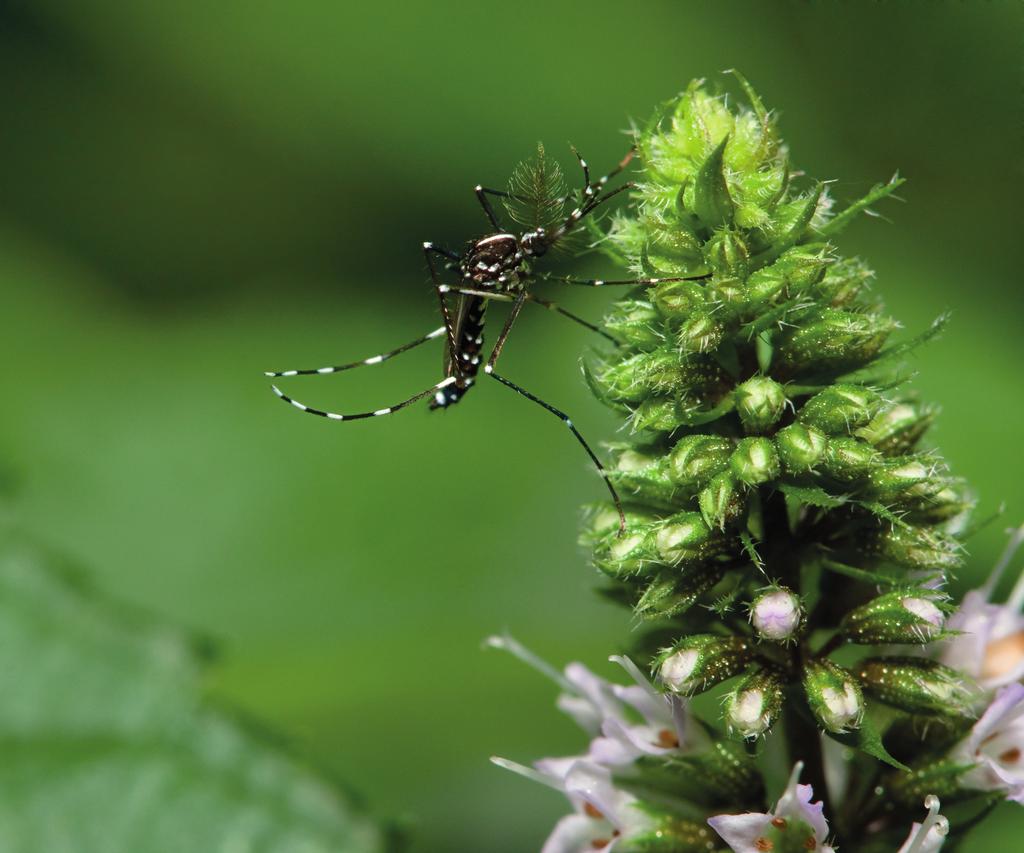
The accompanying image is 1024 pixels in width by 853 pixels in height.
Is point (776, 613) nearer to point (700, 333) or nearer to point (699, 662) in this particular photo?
point (699, 662)

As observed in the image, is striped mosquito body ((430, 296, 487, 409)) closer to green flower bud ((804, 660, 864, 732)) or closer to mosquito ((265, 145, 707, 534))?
mosquito ((265, 145, 707, 534))

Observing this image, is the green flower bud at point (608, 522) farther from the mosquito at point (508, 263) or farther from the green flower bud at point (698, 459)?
the mosquito at point (508, 263)

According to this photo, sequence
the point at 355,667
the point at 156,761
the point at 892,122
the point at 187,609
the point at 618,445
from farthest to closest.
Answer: the point at 892,122 < the point at 187,609 < the point at 355,667 < the point at 156,761 < the point at 618,445

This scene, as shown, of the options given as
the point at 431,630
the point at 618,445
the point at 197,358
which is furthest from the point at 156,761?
the point at 197,358

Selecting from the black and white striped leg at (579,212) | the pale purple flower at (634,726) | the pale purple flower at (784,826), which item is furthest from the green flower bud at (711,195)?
the pale purple flower at (784,826)

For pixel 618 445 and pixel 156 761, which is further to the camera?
pixel 156 761

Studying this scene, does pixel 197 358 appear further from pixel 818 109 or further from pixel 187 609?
pixel 818 109
